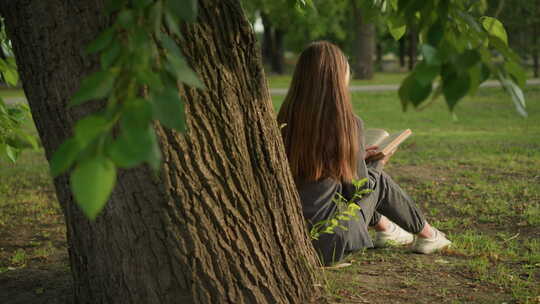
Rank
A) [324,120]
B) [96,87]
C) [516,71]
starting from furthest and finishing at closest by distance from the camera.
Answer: [324,120], [516,71], [96,87]

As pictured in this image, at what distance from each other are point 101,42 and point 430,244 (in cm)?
283

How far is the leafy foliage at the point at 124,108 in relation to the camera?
39.2 inches

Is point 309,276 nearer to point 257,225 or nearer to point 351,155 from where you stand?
point 257,225

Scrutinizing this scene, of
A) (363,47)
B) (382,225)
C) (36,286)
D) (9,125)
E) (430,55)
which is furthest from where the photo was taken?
(363,47)

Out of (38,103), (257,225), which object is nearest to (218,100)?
(257,225)

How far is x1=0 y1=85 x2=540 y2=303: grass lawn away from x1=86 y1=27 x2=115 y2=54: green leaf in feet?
4.98

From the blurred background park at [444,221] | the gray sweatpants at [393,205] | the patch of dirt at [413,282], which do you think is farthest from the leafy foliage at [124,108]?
the gray sweatpants at [393,205]

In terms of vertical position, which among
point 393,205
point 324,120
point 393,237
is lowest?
point 393,237

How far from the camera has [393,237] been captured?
3822mm

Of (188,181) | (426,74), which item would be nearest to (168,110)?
(426,74)

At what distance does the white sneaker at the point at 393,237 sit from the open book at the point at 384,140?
508 mm

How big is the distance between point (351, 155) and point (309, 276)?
2.73 feet

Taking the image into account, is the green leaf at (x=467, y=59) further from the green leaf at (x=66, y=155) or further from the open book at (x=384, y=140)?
the open book at (x=384, y=140)

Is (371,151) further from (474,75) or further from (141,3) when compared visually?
(141,3)
